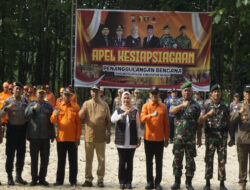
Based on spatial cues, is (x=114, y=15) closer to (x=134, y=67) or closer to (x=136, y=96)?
(x=134, y=67)

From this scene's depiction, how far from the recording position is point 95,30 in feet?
61.9

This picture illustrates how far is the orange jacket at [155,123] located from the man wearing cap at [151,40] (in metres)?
10.7

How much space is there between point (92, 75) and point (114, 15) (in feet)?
8.90

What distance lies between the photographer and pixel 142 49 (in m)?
19.0

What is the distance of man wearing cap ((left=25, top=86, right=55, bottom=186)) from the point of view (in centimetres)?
849

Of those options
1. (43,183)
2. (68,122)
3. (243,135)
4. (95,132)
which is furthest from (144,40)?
(43,183)

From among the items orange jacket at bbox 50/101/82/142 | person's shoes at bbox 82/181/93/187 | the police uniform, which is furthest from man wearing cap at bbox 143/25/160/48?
person's shoes at bbox 82/181/93/187

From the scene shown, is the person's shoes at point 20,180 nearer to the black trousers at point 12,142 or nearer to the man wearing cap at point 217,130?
the black trousers at point 12,142

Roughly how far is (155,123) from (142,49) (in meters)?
10.9

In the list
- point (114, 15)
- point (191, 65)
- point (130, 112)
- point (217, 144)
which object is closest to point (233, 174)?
point (217, 144)

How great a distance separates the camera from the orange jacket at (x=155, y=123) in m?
8.34

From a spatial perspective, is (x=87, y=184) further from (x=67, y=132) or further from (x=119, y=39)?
(x=119, y=39)

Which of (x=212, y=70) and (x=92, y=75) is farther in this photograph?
(x=212, y=70)

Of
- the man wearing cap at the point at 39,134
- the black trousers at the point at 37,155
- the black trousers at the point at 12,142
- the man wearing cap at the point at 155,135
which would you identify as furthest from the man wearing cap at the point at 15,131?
Answer: the man wearing cap at the point at 155,135
